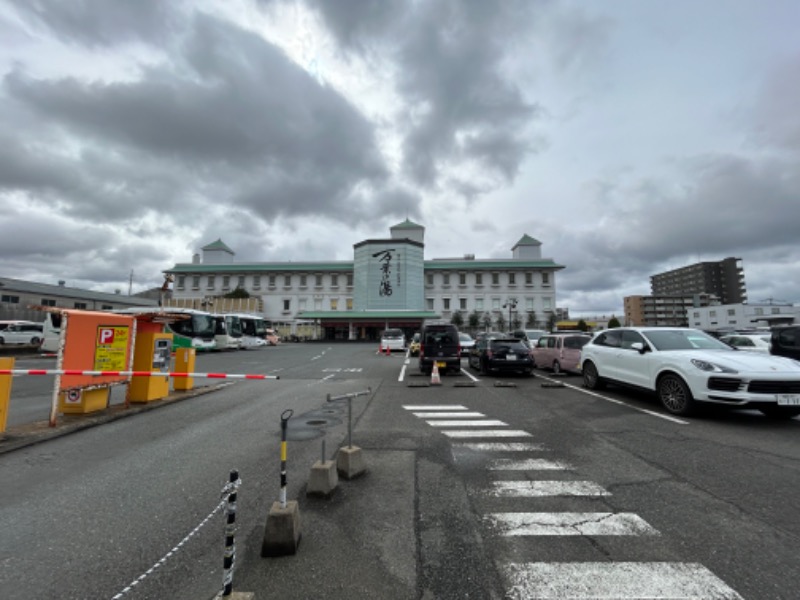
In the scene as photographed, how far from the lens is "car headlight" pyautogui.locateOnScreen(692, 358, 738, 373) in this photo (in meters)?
6.80

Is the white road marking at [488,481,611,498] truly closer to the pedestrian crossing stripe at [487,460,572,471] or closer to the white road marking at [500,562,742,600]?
the pedestrian crossing stripe at [487,460,572,471]

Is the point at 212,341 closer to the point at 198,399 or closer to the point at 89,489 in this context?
the point at 198,399

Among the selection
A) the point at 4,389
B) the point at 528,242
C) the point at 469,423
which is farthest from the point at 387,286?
the point at 4,389

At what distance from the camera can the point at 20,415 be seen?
798cm

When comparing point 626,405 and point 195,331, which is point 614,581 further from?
point 195,331

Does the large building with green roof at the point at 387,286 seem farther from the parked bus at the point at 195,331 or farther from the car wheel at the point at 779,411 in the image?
the car wheel at the point at 779,411

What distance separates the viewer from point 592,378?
35.4 ft

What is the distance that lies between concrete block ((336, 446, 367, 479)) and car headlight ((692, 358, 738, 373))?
674 cm

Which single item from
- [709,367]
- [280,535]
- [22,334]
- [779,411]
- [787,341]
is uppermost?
[787,341]

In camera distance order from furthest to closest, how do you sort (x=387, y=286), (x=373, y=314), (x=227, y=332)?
(x=387, y=286), (x=373, y=314), (x=227, y=332)

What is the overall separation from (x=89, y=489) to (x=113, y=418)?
3980 millimetres

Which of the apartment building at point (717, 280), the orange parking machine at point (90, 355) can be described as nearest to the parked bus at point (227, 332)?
the orange parking machine at point (90, 355)

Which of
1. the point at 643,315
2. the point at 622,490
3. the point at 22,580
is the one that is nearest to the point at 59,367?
the point at 22,580

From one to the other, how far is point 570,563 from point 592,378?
29.6 ft
